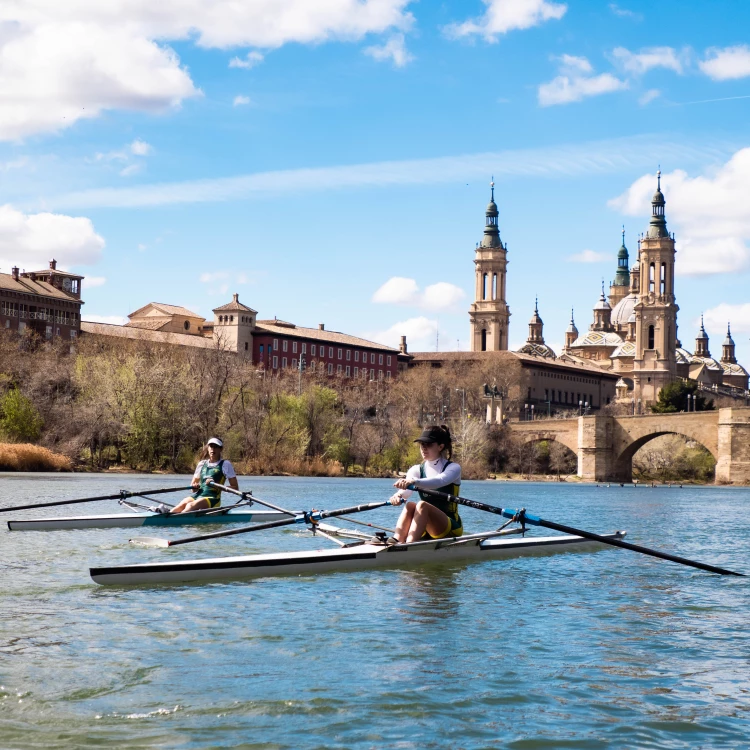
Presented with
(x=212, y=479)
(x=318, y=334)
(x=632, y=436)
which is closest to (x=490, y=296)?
(x=318, y=334)

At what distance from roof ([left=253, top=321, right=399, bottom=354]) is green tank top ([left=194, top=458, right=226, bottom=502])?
347 ft

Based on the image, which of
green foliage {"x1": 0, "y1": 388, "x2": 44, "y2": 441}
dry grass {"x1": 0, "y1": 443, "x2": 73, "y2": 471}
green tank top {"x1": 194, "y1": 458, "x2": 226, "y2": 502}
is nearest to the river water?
green tank top {"x1": 194, "y1": 458, "x2": 226, "y2": 502}

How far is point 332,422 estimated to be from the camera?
74500 millimetres

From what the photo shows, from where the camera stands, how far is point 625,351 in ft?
595

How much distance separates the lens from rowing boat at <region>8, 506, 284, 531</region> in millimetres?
19469

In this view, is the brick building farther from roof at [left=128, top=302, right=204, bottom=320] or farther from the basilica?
the basilica

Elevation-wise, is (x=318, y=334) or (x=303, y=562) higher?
(x=318, y=334)

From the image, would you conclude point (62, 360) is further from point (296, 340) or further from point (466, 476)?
point (296, 340)

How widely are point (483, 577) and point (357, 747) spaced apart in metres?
8.21

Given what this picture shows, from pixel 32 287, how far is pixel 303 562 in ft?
322

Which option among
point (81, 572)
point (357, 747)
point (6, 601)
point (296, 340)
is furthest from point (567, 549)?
point (296, 340)

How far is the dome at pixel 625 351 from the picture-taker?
180175mm

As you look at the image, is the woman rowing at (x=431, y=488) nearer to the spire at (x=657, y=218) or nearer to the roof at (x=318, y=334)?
the roof at (x=318, y=334)

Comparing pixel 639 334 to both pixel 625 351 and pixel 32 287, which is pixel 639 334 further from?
pixel 32 287
